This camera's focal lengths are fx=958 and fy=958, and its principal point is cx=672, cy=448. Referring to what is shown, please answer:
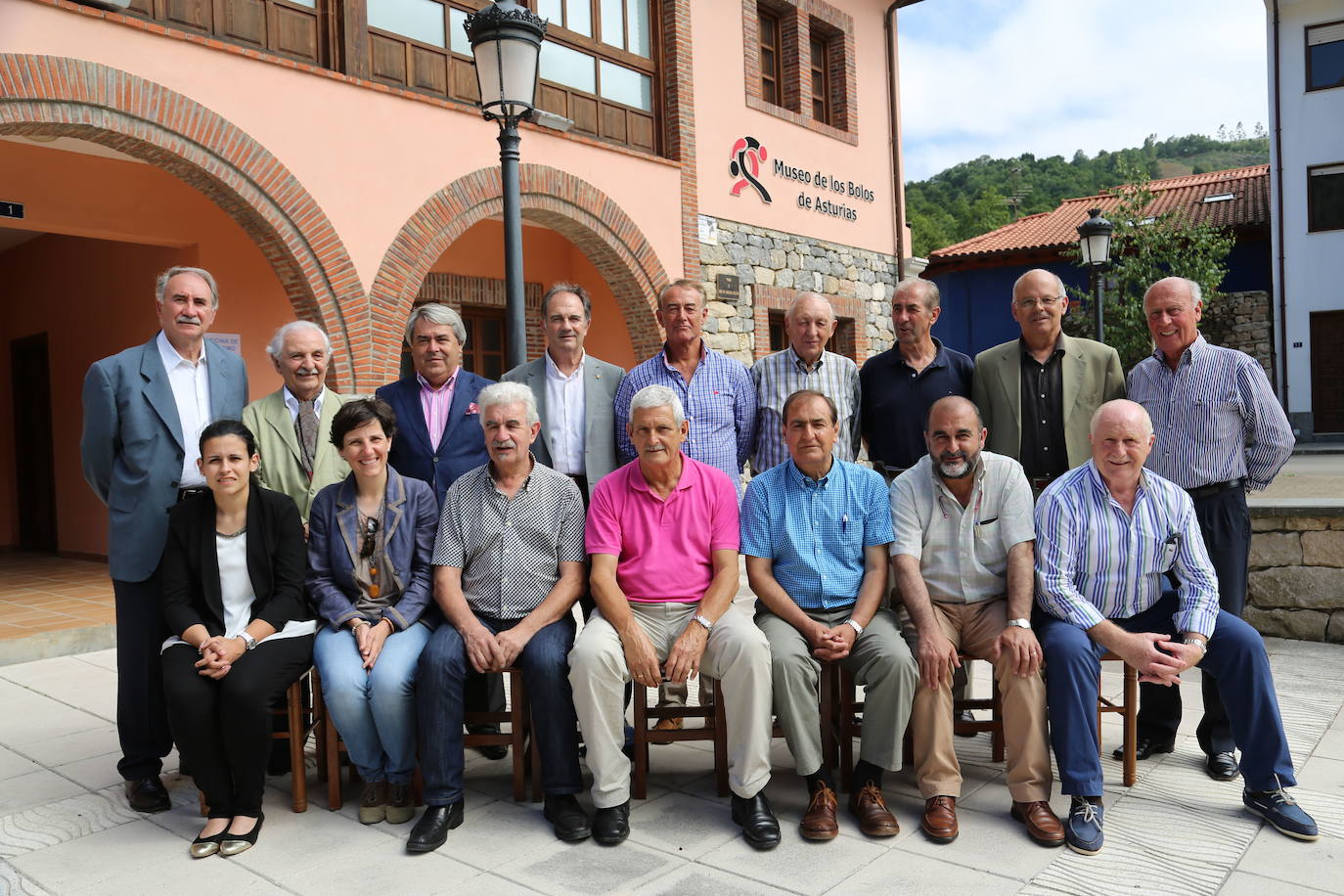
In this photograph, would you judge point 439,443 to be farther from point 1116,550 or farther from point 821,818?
point 1116,550

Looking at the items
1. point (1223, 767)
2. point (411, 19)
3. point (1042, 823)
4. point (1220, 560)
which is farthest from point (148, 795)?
point (411, 19)

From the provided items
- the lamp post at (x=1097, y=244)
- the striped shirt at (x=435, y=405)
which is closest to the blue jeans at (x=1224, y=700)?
the striped shirt at (x=435, y=405)

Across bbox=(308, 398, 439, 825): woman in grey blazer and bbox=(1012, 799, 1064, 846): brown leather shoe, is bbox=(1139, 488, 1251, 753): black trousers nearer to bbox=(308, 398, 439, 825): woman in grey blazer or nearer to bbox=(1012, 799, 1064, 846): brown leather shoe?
bbox=(1012, 799, 1064, 846): brown leather shoe

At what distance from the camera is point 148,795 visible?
3.24m

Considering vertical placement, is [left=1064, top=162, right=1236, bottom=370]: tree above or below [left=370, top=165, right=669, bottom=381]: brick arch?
above

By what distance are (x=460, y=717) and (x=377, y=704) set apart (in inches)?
10.4

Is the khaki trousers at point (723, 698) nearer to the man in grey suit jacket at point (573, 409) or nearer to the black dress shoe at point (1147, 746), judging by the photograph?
the man in grey suit jacket at point (573, 409)

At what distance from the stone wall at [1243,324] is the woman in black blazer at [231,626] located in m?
20.3

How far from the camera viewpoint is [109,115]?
5.82m

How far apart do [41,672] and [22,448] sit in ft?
20.9

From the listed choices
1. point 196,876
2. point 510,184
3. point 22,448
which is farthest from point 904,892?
point 22,448

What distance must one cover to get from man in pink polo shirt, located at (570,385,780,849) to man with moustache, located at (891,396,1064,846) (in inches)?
20.1

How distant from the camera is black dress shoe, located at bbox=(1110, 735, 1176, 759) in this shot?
3.50m

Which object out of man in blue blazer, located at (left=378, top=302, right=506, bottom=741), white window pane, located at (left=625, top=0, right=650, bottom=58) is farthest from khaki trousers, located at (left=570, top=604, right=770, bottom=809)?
white window pane, located at (left=625, top=0, right=650, bottom=58)
